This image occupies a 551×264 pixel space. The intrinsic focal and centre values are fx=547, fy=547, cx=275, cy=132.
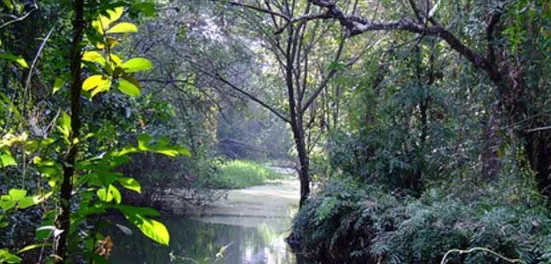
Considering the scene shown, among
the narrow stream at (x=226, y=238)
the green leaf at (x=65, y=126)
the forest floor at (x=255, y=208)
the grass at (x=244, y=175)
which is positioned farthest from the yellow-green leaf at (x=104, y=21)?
the grass at (x=244, y=175)

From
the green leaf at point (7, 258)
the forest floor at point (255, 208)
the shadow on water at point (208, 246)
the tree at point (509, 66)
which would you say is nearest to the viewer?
the green leaf at point (7, 258)

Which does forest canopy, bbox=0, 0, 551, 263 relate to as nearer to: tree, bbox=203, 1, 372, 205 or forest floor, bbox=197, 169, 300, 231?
tree, bbox=203, 1, 372, 205

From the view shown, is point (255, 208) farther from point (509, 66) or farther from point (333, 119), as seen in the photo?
point (509, 66)

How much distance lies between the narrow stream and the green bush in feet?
2.88

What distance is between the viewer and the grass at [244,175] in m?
14.2

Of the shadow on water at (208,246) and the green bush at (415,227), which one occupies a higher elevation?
the green bush at (415,227)

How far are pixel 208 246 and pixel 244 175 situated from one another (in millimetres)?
7723

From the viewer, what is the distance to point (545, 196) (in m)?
4.58

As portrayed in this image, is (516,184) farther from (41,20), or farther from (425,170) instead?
(41,20)

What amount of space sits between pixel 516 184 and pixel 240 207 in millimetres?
7433

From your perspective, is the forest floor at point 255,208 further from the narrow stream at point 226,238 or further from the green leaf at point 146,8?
the green leaf at point 146,8

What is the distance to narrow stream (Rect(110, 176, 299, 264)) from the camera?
7.27m

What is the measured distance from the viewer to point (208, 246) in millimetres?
7969

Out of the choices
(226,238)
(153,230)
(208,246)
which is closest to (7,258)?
(153,230)
